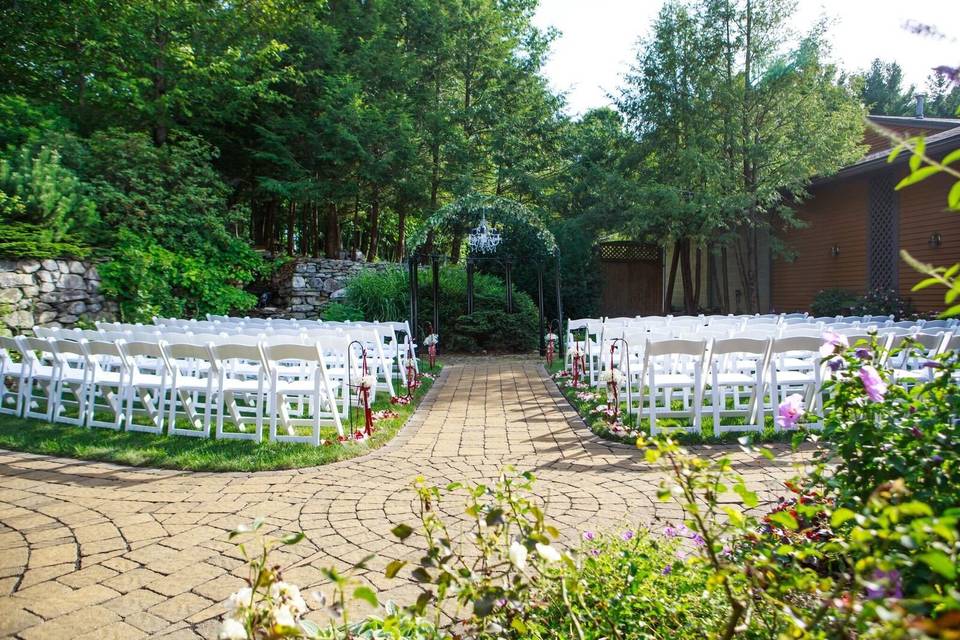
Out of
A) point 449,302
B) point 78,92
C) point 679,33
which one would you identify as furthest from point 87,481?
point 679,33

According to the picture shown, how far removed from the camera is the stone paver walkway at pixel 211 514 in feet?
8.41

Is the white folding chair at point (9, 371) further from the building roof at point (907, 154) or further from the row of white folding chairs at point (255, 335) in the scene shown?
the building roof at point (907, 154)

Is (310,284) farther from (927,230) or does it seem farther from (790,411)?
(790,411)

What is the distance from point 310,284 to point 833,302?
13.1 meters

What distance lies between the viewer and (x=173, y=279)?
505 inches

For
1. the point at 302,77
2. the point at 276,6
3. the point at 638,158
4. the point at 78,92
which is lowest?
Result: the point at 638,158

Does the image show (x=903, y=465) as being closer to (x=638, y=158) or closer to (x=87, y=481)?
(x=87, y=481)

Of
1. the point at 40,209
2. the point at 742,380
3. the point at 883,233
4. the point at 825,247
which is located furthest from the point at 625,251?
the point at 40,209

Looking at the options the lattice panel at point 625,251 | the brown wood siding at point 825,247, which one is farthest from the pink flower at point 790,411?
the lattice panel at point 625,251

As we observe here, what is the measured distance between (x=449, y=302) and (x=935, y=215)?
10546 millimetres

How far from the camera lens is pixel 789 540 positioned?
8.41 feet

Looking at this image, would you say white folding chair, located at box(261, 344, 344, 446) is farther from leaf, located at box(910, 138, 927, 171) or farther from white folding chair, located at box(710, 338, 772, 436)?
leaf, located at box(910, 138, 927, 171)

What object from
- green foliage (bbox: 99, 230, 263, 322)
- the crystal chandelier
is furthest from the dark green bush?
green foliage (bbox: 99, 230, 263, 322)

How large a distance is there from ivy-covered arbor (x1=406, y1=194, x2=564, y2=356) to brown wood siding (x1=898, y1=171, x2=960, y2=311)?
7.52m
